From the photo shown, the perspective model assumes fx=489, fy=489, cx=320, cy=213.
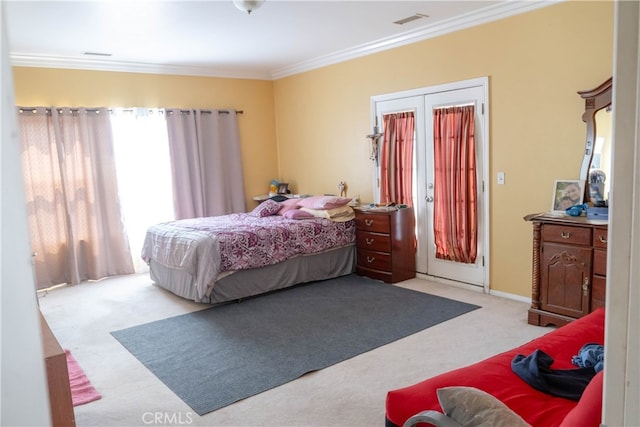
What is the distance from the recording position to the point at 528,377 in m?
2.05

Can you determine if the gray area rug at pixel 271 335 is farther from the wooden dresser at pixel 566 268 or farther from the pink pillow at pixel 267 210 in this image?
the pink pillow at pixel 267 210

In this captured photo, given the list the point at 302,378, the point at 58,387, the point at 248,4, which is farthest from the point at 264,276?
the point at 58,387

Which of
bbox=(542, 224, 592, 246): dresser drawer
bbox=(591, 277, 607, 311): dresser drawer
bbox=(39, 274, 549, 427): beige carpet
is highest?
bbox=(542, 224, 592, 246): dresser drawer

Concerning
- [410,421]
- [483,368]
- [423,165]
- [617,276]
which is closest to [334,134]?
[423,165]

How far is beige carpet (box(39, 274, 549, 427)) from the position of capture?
2.70 m

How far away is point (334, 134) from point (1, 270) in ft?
19.6

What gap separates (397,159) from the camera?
550 centimetres

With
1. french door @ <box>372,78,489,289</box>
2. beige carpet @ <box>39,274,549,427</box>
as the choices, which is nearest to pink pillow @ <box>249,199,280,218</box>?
french door @ <box>372,78,489,289</box>

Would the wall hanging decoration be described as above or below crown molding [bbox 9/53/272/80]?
below

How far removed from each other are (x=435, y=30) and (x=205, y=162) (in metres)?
3.44

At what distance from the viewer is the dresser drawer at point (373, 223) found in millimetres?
5199

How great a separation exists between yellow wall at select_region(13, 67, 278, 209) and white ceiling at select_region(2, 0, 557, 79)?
0.13m

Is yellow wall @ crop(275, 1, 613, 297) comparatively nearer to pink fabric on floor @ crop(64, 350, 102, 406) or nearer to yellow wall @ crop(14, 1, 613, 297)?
yellow wall @ crop(14, 1, 613, 297)

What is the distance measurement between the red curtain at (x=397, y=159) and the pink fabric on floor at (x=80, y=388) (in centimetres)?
356
